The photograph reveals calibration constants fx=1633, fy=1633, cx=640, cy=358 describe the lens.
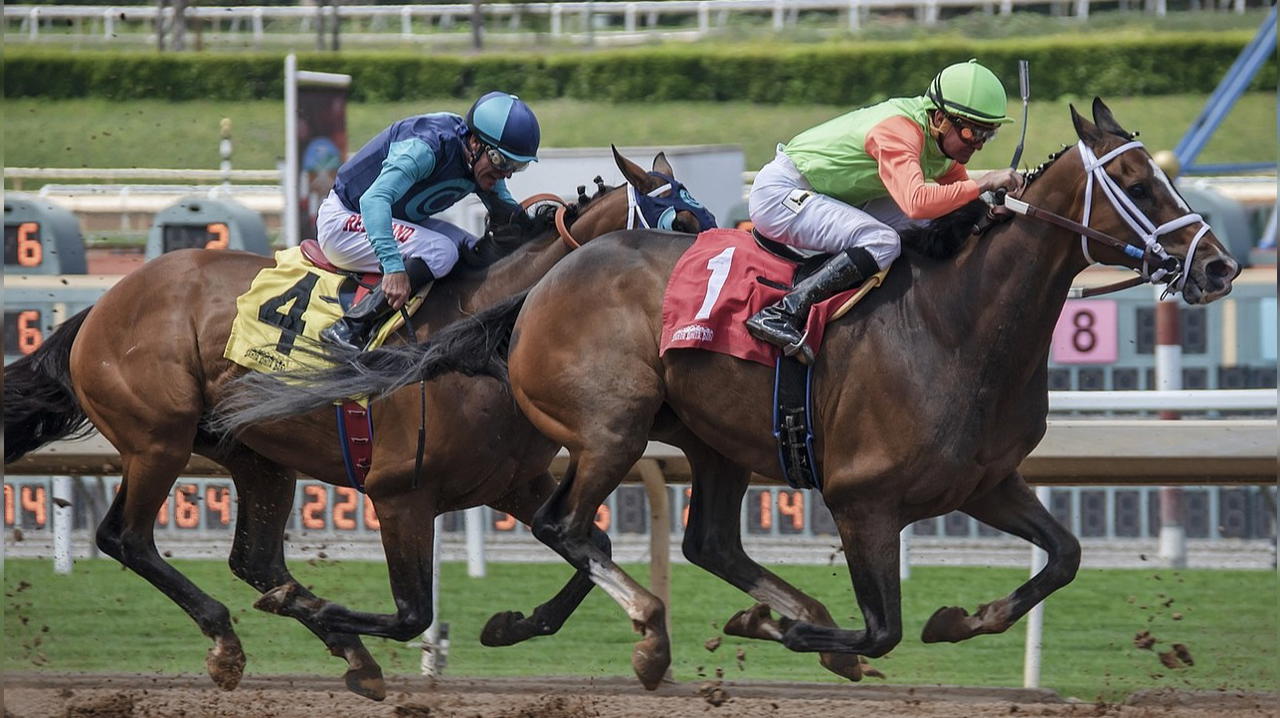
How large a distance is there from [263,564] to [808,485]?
6.61 ft

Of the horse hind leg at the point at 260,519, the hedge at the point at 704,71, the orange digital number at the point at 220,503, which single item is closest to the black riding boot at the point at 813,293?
the horse hind leg at the point at 260,519

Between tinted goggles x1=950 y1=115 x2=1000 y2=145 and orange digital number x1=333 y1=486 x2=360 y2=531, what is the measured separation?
3.88m

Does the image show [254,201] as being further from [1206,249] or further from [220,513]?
[1206,249]

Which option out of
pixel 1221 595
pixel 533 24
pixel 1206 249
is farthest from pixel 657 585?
pixel 533 24

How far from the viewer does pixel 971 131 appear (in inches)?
169

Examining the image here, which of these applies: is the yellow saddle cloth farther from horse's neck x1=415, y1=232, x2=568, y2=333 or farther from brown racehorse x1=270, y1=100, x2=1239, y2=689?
brown racehorse x1=270, y1=100, x2=1239, y2=689

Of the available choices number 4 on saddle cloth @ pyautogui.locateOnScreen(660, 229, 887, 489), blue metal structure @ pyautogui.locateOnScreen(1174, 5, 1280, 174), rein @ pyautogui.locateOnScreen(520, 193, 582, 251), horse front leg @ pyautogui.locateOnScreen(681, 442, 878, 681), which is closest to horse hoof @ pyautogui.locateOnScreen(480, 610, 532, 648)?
horse front leg @ pyautogui.locateOnScreen(681, 442, 878, 681)

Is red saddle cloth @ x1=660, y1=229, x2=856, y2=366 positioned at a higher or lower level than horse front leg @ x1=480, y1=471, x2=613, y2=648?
higher

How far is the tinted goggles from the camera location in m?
4.27

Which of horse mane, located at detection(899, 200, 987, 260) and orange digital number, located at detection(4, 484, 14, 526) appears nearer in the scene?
horse mane, located at detection(899, 200, 987, 260)

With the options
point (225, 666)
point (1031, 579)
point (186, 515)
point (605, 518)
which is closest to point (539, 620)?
point (225, 666)

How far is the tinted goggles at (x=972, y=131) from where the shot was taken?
14.0 ft

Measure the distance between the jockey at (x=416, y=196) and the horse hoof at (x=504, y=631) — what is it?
932 mm

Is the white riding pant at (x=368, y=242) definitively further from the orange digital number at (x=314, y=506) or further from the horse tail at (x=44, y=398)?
the orange digital number at (x=314, y=506)
